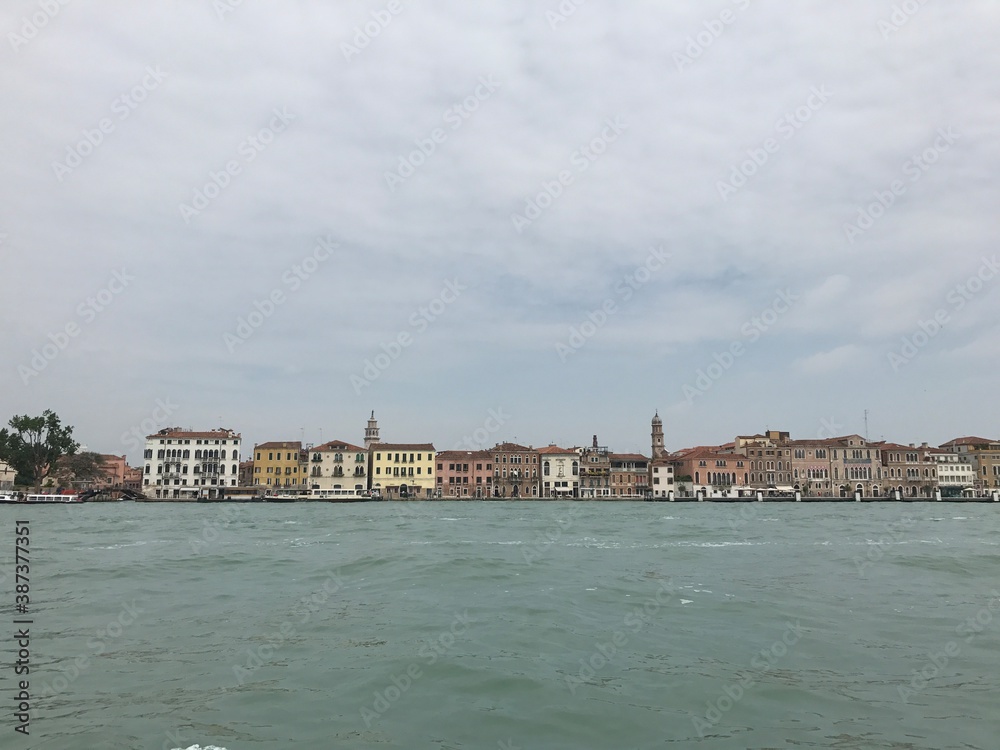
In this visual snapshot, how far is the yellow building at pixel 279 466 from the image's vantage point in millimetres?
82000

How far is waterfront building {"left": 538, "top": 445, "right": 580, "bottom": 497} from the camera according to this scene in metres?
85.4

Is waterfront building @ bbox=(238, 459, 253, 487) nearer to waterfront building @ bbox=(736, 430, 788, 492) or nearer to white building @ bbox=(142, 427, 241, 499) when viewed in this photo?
white building @ bbox=(142, 427, 241, 499)

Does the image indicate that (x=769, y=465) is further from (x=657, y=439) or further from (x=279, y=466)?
(x=279, y=466)

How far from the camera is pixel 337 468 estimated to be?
270 feet

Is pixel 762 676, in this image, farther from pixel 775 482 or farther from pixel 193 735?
pixel 775 482

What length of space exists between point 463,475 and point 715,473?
93.7 ft

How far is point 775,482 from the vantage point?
83.1m
